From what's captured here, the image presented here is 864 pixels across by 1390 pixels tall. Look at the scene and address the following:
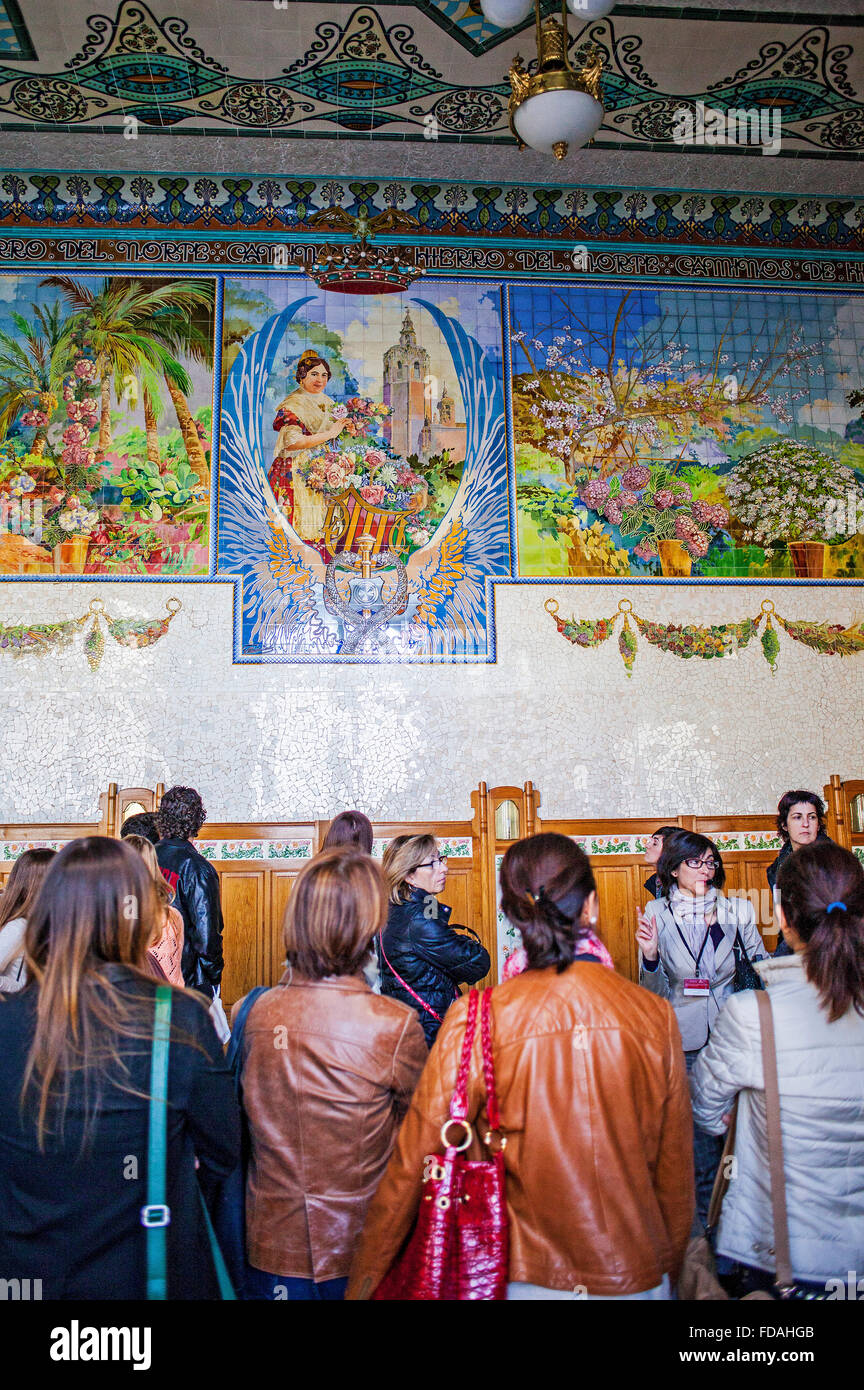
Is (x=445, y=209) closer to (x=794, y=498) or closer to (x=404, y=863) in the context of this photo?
(x=794, y=498)

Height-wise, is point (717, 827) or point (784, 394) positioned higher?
point (784, 394)

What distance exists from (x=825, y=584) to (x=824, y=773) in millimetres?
1509

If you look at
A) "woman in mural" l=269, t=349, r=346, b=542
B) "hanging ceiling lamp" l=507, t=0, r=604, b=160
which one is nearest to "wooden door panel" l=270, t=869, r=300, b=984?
"woman in mural" l=269, t=349, r=346, b=542

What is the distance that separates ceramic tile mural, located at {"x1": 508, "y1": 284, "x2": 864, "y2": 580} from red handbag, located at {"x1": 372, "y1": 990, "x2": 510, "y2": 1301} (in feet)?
19.6

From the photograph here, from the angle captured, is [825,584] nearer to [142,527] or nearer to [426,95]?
[426,95]

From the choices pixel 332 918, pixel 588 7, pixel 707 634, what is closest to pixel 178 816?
pixel 332 918

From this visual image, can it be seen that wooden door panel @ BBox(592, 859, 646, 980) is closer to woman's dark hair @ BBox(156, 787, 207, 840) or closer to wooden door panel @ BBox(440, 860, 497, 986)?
wooden door panel @ BBox(440, 860, 497, 986)

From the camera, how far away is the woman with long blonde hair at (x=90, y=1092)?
1.81m

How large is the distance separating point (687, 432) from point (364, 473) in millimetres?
2627

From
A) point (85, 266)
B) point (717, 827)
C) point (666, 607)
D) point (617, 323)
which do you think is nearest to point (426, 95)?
point (617, 323)

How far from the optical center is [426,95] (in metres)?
7.00

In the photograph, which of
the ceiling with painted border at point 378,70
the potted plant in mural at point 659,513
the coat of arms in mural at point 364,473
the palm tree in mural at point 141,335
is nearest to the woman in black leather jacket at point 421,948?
the coat of arms in mural at point 364,473

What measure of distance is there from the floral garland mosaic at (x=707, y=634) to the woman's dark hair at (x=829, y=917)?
5.12 m

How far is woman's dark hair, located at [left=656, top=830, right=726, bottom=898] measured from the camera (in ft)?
12.7
